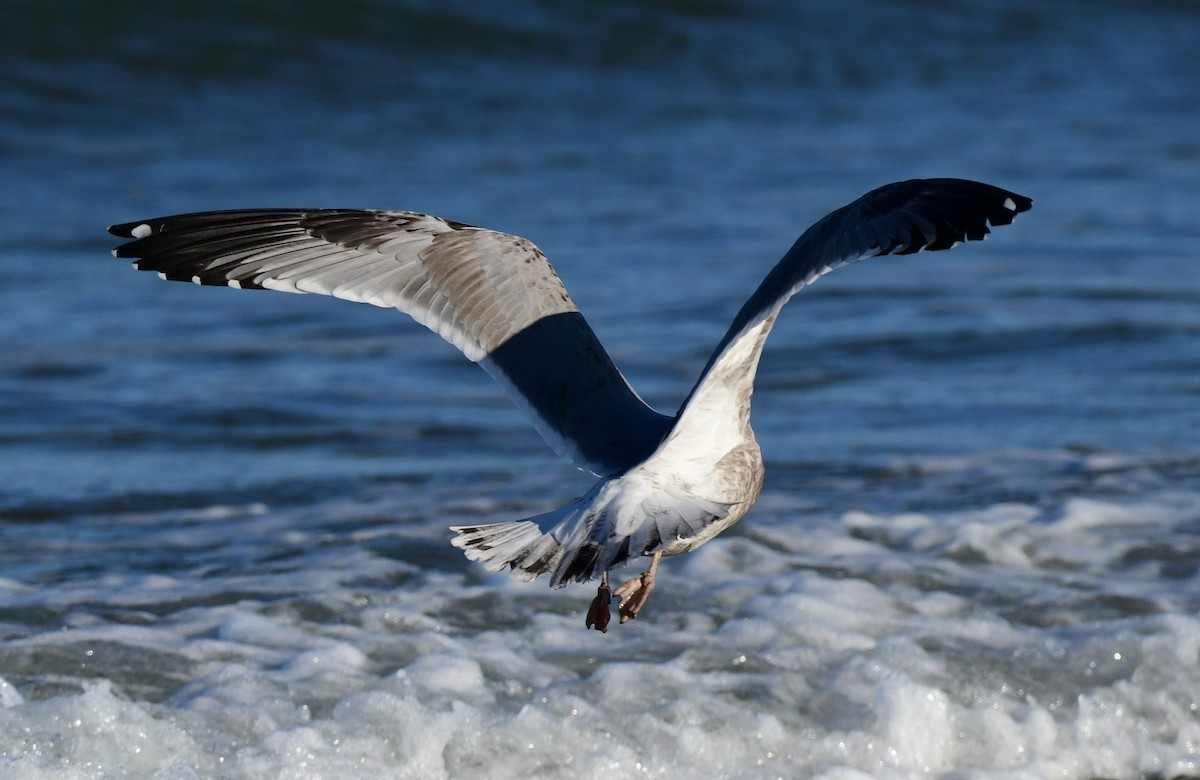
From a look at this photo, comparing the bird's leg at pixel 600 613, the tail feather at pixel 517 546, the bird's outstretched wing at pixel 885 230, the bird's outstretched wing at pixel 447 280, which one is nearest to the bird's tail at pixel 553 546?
the tail feather at pixel 517 546

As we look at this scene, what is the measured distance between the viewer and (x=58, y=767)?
4141 mm

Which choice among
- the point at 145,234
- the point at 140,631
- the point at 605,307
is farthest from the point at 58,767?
the point at 605,307

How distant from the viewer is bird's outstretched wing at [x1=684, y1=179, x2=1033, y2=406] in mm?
3799

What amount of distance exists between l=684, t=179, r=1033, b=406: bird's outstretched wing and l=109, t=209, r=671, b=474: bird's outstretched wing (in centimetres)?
67

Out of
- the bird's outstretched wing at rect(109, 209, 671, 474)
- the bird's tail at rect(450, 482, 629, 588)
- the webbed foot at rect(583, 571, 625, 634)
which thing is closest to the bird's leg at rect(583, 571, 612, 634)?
the webbed foot at rect(583, 571, 625, 634)

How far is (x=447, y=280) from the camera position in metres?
4.68

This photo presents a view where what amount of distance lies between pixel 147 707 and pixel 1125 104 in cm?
1456

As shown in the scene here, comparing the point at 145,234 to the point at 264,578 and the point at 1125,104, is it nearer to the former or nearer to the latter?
the point at 264,578

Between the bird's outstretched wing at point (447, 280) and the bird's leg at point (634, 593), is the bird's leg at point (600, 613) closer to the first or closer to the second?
the bird's leg at point (634, 593)

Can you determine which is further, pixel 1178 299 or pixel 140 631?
pixel 1178 299

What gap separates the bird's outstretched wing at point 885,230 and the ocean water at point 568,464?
1269 millimetres

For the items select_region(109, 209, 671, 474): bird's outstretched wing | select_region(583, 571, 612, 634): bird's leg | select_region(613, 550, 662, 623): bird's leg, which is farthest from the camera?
select_region(109, 209, 671, 474): bird's outstretched wing

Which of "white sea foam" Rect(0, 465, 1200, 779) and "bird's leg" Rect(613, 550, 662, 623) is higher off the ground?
"bird's leg" Rect(613, 550, 662, 623)

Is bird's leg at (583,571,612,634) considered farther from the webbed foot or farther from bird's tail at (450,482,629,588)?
bird's tail at (450,482,629,588)
